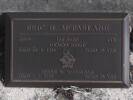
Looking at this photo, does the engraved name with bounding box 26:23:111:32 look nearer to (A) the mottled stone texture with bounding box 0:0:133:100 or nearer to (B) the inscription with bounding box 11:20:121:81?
(B) the inscription with bounding box 11:20:121:81

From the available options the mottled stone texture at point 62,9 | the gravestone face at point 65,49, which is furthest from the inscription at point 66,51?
the mottled stone texture at point 62,9

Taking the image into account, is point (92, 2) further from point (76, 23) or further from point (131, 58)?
point (131, 58)

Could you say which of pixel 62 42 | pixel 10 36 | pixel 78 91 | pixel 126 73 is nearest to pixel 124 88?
pixel 126 73

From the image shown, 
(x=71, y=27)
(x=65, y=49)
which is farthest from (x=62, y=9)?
(x=65, y=49)

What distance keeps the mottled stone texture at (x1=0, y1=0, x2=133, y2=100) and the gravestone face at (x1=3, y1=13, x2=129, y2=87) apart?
0.26ft

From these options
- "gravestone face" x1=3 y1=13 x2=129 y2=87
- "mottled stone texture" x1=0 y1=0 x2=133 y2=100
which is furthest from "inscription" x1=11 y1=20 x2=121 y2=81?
"mottled stone texture" x1=0 y1=0 x2=133 y2=100

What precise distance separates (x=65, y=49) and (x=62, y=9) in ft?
1.27

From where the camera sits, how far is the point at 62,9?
3.96 m

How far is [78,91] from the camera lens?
3.93 metres

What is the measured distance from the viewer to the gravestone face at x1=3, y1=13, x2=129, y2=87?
3.88 m

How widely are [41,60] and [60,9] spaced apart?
52 centimetres

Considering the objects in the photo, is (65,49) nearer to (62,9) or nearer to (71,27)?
(71,27)

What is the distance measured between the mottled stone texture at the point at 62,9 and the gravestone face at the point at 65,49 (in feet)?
0.26

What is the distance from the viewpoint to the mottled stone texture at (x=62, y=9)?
3.93 meters
